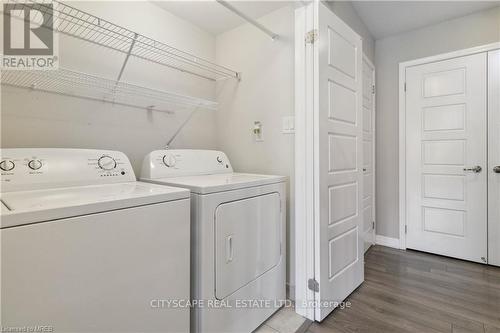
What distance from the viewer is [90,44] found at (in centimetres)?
159

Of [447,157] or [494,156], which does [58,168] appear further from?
[494,156]

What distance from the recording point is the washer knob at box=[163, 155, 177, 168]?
1693 mm

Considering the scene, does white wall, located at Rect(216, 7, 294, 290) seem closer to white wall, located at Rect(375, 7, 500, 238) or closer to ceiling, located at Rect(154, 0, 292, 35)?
ceiling, located at Rect(154, 0, 292, 35)

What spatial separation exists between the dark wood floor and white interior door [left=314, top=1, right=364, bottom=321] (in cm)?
13

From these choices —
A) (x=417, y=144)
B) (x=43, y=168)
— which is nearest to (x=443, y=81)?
(x=417, y=144)

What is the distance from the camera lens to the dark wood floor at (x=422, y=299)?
5.13ft

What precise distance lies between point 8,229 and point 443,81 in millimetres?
3511


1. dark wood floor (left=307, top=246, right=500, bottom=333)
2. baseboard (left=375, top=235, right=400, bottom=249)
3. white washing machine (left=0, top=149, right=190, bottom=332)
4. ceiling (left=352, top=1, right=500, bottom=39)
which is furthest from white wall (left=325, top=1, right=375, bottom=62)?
dark wood floor (left=307, top=246, right=500, bottom=333)

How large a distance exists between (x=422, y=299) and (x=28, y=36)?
3053 millimetres

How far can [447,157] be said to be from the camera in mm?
2613

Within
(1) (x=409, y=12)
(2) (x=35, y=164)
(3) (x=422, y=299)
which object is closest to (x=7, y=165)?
(2) (x=35, y=164)

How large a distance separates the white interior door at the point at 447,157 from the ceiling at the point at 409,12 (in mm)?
434

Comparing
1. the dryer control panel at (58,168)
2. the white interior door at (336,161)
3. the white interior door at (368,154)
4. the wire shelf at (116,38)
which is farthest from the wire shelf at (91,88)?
the white interior door at (368,154)

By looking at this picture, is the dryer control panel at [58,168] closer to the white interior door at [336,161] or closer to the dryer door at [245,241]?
the dryer door at [245,241]
